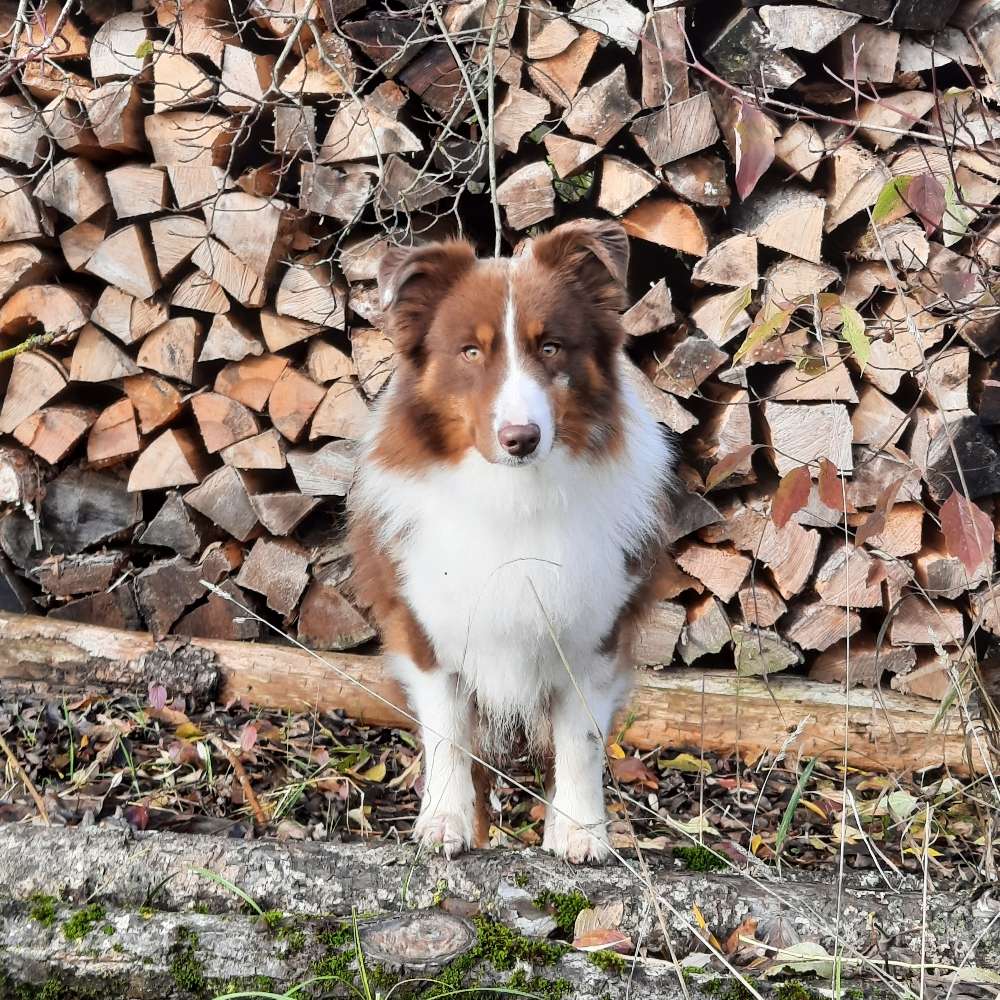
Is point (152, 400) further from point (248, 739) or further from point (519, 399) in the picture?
point (519, 399)

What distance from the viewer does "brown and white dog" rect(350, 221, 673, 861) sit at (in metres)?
2.92

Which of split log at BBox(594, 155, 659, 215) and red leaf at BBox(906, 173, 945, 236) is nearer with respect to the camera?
red leaf at BBox(906, 173, 945, 236)

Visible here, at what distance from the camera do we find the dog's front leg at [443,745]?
3064 millimetres

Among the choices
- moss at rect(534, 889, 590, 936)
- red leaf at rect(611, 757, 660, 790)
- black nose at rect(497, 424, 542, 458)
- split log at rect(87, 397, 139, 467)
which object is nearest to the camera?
moss at rect(534, 889, 590, 936)

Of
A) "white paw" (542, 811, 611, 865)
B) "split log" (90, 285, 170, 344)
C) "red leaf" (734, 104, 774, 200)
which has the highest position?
"red leaf" (734, 104, 774, 200)

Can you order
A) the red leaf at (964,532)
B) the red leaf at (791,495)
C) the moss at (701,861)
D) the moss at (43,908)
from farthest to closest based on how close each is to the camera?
the moss at (701,861) → the moss at (43,908) → the red leaf at (791,495) → the red leaf at (964,532)

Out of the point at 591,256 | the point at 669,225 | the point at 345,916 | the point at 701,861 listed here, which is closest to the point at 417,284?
the point at 591,256

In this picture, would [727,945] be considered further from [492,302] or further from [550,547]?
[492,302]

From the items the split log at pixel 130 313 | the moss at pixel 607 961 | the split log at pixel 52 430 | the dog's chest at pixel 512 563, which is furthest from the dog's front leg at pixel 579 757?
the split log at pixel 52 430

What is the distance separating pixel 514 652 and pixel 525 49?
223 cm

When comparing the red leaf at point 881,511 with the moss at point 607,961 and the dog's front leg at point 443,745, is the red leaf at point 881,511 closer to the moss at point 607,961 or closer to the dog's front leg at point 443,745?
the moss at point 607,961

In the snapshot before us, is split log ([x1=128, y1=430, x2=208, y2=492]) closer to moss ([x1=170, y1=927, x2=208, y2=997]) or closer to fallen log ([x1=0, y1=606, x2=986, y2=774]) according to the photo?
fallen log ([x1=0, y1=606, x2=986, y2=774])

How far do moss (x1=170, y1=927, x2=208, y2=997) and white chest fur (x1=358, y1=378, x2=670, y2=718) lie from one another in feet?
3.64

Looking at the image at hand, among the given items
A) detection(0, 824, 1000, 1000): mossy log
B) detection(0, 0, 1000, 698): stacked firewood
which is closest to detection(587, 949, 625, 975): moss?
detection(0, 824, 1000, 1000): mossy log
